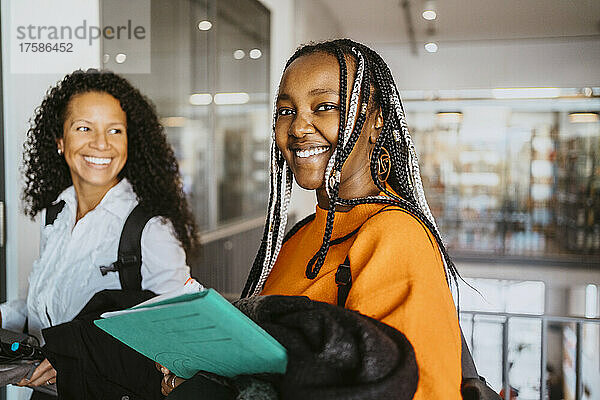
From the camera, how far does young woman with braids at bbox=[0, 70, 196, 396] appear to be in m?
1.92

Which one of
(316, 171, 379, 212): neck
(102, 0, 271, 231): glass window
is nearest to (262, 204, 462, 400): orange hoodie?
(316, 171, 379, 212): neck

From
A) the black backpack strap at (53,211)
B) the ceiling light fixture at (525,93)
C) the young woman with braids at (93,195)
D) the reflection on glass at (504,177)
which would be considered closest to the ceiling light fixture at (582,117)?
the reflection on glass at (504,177)

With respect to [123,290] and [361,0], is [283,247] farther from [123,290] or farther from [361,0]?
[361,0]

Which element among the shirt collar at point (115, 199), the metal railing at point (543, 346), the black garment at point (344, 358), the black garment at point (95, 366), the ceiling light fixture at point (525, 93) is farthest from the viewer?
the ceiling light fixture at point (525, 93)

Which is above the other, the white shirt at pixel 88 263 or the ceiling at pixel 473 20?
the ceiling at pixel 473 20

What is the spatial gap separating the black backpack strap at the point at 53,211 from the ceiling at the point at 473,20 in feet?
8.92

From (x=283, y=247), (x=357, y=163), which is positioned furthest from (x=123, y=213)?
(x=357, y=163)

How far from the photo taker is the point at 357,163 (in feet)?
4.04

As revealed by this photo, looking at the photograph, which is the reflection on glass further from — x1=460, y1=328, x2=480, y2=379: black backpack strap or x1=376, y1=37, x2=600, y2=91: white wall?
x1=460, y1=328, x2=480, y2=379: black backpack strap

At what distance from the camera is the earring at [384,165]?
1.27 meters

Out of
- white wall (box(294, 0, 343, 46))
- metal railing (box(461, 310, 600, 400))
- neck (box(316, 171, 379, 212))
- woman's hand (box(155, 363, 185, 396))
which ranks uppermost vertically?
white wall (box(294, 0, 343, 46))

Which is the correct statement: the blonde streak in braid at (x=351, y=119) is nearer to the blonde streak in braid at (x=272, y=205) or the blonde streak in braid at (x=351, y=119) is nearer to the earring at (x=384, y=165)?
the earring at (x=384, y=165)

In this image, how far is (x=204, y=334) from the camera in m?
0.93

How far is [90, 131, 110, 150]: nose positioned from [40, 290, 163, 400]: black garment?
0.68m
